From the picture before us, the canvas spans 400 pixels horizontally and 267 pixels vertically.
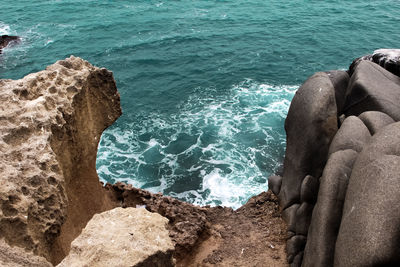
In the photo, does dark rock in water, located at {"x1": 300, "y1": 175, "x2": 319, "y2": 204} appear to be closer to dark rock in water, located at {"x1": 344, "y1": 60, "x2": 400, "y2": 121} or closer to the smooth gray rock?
the smooth gray rock

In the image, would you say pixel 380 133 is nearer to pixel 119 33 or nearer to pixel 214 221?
pixel 214 221

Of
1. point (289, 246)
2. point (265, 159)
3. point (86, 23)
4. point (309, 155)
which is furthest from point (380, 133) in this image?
point (86, 23)

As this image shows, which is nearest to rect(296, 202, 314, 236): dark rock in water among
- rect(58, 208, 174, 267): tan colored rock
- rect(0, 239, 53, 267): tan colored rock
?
rect(58, 208, 174, 267): tan colored rock

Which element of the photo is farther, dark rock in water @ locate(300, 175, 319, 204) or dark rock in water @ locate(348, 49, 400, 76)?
dark rock in water @ locate(348, 49, 400, 76)

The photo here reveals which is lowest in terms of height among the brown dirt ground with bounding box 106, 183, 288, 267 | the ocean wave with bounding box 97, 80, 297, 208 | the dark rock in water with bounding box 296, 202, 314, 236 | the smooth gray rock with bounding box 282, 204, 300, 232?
the ocean wave with bounding box 97, 80, 297, 208

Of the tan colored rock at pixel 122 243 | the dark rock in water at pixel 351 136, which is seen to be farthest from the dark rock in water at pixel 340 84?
the tan colored rock at pixel 122 243

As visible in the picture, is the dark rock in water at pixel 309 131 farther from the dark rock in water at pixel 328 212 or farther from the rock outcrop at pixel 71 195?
the rock outcrop at pixel 71 195

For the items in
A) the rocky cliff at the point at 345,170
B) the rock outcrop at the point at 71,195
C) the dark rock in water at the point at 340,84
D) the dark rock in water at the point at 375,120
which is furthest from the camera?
the dark rock in water at the point at 340,84

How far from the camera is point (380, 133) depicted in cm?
852

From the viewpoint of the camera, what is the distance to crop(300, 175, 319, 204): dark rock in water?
10109mm

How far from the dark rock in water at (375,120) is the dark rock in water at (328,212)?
43.0 inches

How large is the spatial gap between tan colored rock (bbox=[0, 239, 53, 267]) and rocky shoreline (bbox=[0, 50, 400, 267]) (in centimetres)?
3

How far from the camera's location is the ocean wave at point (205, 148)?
17.7 metres

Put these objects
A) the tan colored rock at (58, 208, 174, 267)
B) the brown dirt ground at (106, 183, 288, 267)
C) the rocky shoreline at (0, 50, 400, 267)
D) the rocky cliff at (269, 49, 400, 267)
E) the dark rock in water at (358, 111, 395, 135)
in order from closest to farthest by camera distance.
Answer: the tan colored rock at (58, 208, 174, 267) < the rocky shoreline at (0, 50, 400, 267) < the rocky cliff at (269, 49, 400, 267) < the dark rock in water at (358, 111, 395, 135) < the brown dirt ground at (106, 183, 288, 267)
